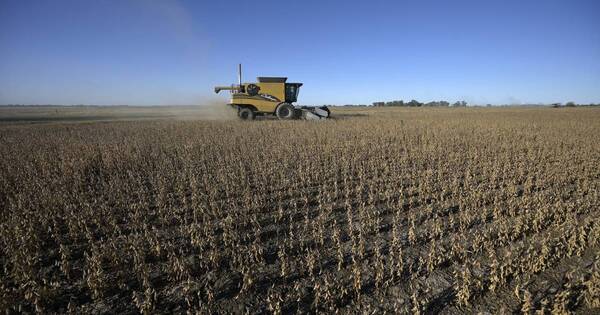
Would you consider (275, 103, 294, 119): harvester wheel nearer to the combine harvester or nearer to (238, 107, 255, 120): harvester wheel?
the combine harvester

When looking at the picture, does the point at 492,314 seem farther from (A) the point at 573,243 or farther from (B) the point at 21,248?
(B) the point at 21,248

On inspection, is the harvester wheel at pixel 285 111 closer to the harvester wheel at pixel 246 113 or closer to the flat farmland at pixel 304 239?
the harvester wheel at pixel 246 113

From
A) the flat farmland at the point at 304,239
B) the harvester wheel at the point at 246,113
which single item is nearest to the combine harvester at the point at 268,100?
the harvester wheel at the point at 246,113

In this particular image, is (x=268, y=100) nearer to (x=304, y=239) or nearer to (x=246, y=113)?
(x=246, y=113)

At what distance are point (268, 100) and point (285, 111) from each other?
1.40 metres

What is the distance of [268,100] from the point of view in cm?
2202

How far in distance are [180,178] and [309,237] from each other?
4023 mm

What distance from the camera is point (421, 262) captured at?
3.43m

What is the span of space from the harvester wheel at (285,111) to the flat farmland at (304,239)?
14.0 m

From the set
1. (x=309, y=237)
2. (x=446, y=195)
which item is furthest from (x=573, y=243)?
(x=309, y=237)

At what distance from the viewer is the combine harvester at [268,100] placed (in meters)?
21.7

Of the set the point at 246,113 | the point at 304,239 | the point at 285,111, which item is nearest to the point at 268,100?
the point at 285,111

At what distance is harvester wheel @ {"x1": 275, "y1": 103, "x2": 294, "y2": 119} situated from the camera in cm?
2202

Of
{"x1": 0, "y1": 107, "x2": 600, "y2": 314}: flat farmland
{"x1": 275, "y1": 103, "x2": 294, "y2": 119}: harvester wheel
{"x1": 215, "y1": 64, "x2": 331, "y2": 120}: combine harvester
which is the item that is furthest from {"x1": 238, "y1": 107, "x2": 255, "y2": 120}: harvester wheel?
{"x1": 0, "y1": 107, "x2": 600, "y2": 314}: flat farmland
